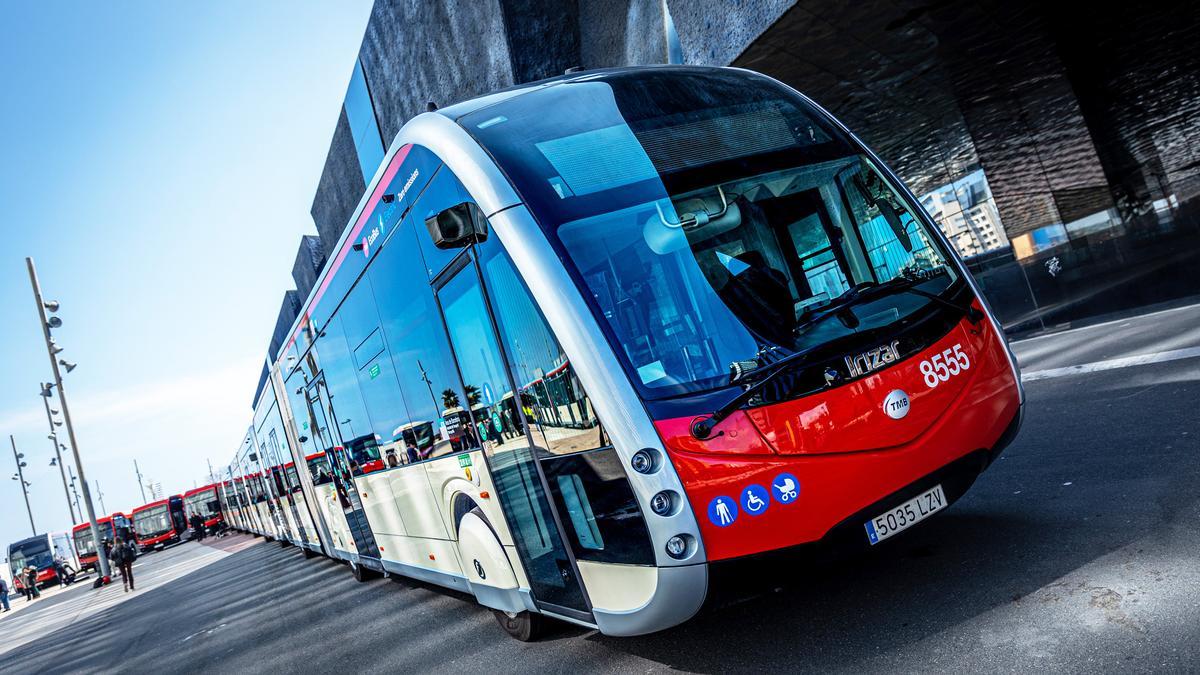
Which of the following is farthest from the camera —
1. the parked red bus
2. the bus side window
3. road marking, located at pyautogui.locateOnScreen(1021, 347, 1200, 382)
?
the parked red bus

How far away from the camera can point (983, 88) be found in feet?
50.5

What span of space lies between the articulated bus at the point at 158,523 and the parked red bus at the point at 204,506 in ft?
1.95

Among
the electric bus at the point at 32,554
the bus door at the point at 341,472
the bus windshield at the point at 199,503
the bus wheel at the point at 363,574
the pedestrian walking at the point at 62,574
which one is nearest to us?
the bus door at the point at 341,472

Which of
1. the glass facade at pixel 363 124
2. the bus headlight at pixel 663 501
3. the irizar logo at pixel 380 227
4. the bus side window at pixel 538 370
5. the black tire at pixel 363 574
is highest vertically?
the glass facade at pixel 363 124

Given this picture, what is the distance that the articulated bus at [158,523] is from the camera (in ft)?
193

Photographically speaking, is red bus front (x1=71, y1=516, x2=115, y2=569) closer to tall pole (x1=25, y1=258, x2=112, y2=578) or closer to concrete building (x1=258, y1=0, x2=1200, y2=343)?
tall pole (x1=25, y1=258, x2=112, y2=578)

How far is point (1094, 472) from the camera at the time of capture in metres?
5.55

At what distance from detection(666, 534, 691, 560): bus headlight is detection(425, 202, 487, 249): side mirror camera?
1855mm

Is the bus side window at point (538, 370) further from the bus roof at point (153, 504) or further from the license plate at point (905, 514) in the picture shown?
the bus roof at point (153, 504)

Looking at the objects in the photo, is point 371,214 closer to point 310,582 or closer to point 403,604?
point 403,604

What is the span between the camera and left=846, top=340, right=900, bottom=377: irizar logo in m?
4.04

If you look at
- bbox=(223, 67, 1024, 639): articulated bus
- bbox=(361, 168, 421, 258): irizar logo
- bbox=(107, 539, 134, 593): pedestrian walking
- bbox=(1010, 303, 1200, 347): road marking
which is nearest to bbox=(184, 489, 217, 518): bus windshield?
bbox=(107, 539, 134, 593): pedestrian walking

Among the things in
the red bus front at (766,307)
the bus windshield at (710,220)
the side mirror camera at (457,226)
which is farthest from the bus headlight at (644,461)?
the side mirror camera at (457,226)

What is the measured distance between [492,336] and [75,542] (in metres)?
63.4
